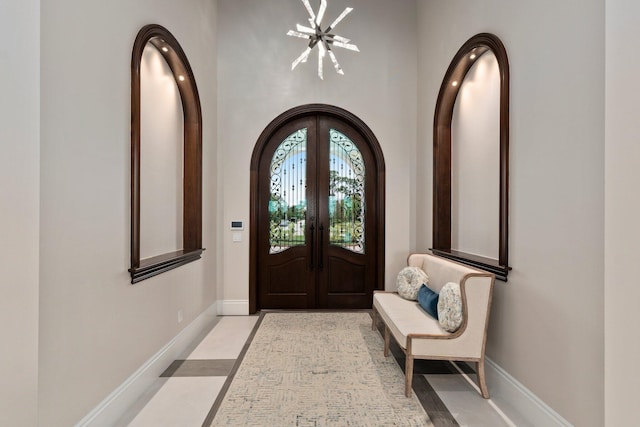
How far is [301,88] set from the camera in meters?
4.36

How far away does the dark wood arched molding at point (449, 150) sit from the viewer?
94.6 inches

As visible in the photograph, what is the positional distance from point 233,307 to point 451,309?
2806mm

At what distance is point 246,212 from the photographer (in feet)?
14.3

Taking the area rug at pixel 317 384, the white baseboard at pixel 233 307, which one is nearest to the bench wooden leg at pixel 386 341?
the area rug at pixel 317 384

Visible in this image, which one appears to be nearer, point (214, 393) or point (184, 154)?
point (214, 393)

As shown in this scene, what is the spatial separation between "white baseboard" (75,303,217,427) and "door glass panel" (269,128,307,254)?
1503 millimetres
